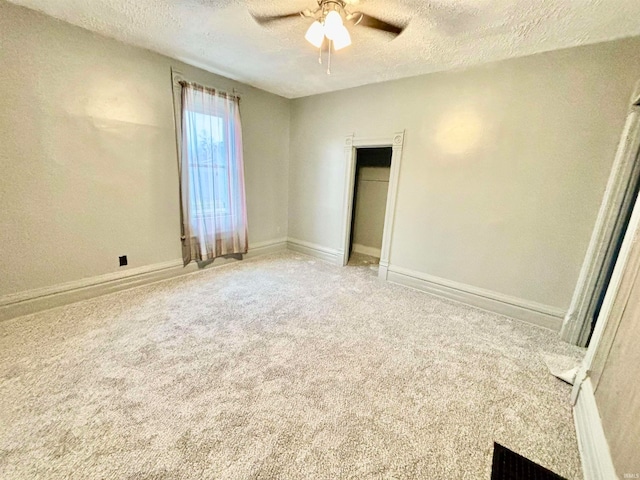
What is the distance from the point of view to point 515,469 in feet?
4.10

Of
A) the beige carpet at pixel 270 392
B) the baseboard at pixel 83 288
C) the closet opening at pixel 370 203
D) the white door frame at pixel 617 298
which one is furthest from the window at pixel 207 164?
the white door frame at pixel 617 298

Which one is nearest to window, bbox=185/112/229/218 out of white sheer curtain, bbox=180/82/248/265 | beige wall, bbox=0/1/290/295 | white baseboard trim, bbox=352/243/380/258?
white sheer curtain, bbox=180/82/248/265

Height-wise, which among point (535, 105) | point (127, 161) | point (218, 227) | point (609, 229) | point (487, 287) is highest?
point (535, 105)

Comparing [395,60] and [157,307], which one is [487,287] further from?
[157,307]

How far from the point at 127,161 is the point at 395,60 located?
A: 3.04 m

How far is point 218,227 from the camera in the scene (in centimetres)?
361

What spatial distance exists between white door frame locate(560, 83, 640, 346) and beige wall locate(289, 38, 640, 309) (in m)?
0.14

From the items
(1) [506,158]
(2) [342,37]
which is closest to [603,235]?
(1) [506,158]

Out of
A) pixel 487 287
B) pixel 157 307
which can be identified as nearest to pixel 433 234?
pixel 487 287

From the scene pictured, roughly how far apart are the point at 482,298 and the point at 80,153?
4394mm

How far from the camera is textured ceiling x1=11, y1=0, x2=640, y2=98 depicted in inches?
73.1

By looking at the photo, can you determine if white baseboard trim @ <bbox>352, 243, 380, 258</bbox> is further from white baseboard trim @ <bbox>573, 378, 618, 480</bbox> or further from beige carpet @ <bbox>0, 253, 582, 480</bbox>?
white baseboard trim @ <bbox>573, 378, 618, 480</bbox>

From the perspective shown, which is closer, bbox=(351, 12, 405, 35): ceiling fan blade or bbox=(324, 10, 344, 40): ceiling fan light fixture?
bbox=(324, 10, 344, 40): ceiling fan light fixture

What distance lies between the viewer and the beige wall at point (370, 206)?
470 cm
